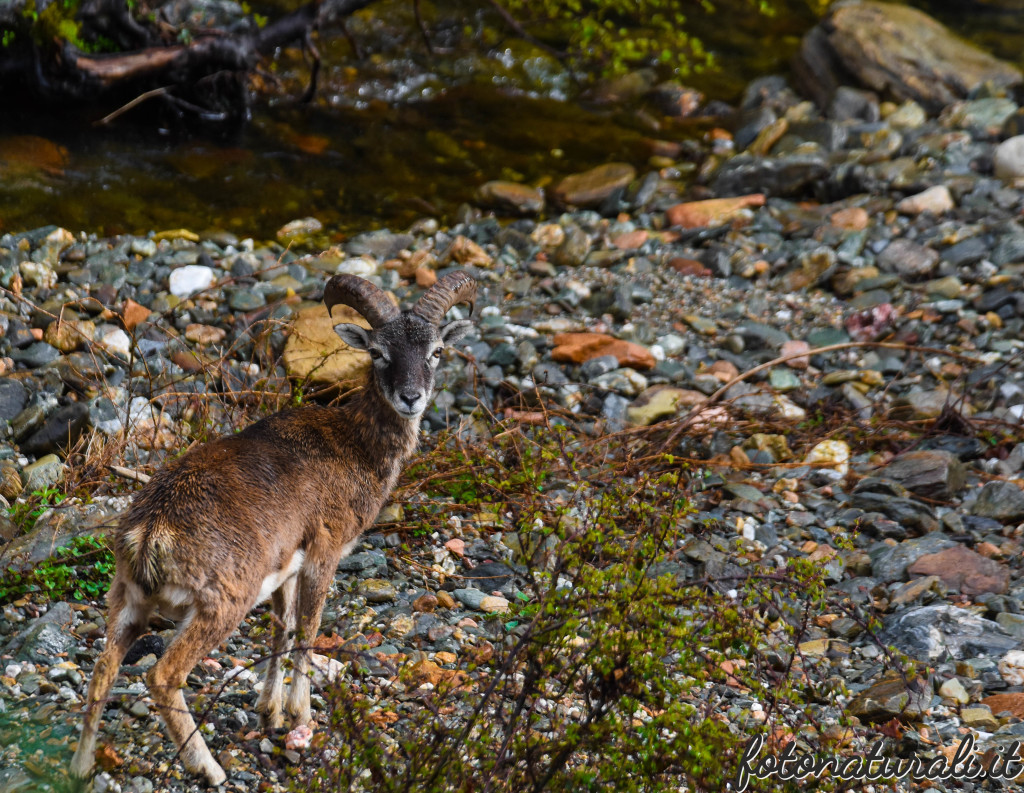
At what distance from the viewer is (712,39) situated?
2127 cm

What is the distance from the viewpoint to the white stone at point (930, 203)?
12891 mm

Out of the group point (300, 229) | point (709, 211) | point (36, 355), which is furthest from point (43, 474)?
point (709, 211)

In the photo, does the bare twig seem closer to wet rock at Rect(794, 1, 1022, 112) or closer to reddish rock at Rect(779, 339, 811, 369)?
reddish rock at Rect(779, 339, 811, 369)

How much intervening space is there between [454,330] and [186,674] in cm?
308

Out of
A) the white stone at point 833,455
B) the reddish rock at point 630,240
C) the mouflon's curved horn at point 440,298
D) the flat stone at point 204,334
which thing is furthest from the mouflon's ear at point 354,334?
the reddish rock at point 630,240

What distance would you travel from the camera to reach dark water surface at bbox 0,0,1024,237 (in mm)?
13164

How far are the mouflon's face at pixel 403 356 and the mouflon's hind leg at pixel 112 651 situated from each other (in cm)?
203

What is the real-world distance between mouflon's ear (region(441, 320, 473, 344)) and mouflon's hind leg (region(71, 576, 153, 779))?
2.80 metres

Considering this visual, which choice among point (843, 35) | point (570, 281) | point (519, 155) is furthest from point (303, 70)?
point (843, 35)

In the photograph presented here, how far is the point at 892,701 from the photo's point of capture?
5777mm

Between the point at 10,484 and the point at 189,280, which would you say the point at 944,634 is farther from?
the point at 189,280

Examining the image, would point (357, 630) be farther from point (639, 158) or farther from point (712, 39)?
point (712, 39)

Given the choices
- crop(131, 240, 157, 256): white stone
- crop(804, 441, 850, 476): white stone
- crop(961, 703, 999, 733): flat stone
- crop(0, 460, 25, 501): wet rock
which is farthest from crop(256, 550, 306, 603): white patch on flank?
crop(131, 240, 157, 256): white stone

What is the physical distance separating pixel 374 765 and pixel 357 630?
213cm
